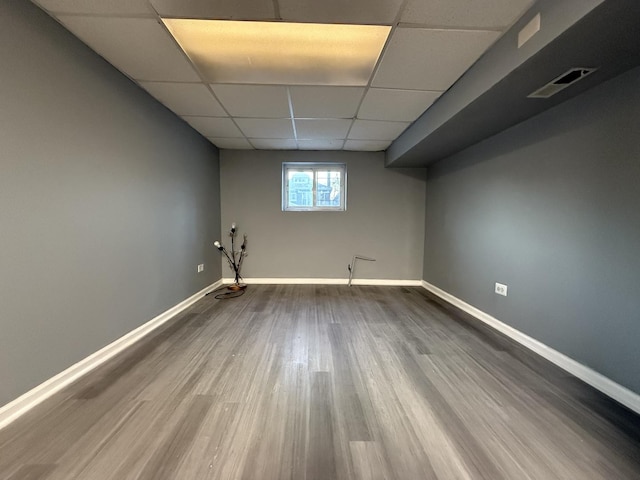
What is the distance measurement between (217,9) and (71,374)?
100 inches

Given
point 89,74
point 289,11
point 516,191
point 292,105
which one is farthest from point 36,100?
point 516,191

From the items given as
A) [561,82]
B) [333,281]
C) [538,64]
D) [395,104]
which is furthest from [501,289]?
[333,281]

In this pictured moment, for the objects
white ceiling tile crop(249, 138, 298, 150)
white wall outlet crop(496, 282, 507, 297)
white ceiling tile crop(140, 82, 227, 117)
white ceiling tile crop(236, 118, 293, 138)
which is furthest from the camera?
white ceiling tile crop(249, 138, 298, 150)

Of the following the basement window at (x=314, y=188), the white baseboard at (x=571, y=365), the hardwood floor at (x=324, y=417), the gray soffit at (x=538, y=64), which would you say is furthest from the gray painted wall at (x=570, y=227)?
the basement window at (x=314, y=188)

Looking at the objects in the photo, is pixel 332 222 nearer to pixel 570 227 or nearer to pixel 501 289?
pixel 501 289

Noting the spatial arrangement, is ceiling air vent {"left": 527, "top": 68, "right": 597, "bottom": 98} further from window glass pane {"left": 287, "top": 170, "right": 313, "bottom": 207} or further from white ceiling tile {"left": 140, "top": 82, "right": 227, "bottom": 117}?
window glass pane {"left": 287, "top": 170, "right": 313, "bottom": 207}

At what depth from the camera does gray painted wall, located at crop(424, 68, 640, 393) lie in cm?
166

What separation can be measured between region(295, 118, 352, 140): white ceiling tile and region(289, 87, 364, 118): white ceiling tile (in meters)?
0.16

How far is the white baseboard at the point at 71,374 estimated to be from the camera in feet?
4.77

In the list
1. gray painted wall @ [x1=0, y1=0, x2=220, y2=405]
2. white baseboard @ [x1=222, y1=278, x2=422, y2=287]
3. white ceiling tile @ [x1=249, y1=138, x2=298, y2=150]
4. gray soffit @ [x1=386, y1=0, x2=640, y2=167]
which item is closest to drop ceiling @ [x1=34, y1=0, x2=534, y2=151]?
gray soffit @ [x1=386, y1=0, x2=640, y2=167]

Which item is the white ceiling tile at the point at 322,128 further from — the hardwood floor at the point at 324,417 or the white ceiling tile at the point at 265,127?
the hardwood floor at the point at 324,417

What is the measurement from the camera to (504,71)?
1.74 meters

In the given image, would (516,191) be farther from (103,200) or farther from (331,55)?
(103,200)

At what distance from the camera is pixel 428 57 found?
2.00 meters
